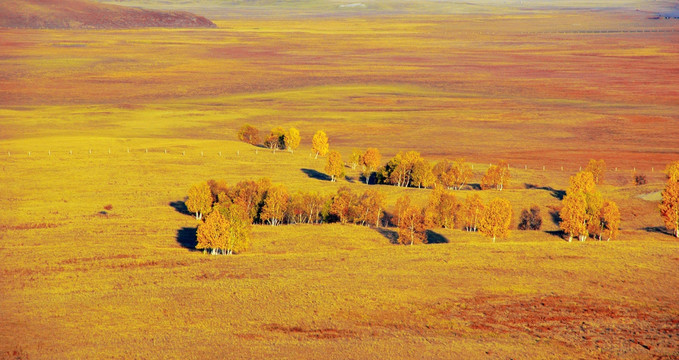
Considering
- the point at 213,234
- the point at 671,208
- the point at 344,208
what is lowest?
the point at 213,234

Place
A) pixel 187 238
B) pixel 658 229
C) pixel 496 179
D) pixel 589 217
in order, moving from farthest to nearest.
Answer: pixel 496 179 → pixel 658 229 → pixel 589 217 → pixel 187 238

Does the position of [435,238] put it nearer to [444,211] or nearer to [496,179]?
[444,211]

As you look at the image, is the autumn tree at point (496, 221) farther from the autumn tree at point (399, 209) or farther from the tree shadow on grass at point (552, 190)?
the tree shadow on grass at point (552, 190)

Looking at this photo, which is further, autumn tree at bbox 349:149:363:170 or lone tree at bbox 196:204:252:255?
autumn tree at bbox 349:149:363:170

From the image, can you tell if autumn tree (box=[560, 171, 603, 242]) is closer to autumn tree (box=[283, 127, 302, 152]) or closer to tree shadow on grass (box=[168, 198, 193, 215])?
tree shadow on grass (box=[168, 198, 193, 215])

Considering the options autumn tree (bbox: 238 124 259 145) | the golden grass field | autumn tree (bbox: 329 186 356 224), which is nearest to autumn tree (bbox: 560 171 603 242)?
the golden grass field

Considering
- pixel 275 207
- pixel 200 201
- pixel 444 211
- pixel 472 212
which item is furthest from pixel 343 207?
pixel 200 201
